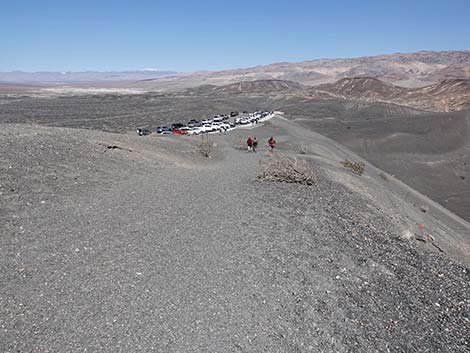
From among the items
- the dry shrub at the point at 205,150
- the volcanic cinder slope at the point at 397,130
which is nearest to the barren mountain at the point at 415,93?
the volcanic cinder slope at the point at 397,130

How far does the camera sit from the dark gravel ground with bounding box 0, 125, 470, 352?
698 centimetres

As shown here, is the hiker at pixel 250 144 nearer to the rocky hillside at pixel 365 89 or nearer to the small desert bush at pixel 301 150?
the small desert bush at pixel 301 150

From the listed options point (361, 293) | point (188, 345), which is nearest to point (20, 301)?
point (188, 345)

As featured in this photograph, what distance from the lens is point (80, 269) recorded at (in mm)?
8680

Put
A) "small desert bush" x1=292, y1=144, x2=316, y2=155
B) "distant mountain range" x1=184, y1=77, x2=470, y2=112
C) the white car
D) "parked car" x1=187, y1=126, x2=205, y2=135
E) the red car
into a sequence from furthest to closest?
"distant mountain range" x1=184, y1=77, x2=470, y2=112 → "parked car" x1=187, y1=126, x2=205, y2=135 → the white car → the red car → "small desert bush" x1=292, y1=144, x2=316, y2=155

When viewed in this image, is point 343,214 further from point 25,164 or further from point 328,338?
point 25,164

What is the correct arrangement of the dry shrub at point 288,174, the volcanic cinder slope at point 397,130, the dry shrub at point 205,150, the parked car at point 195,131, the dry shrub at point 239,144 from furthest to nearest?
the parked car at point 195,131
the volcanic cinder slope at point 397,130
the dry shrub at point 239,144
the dry shrub at point 205,150
the dry shrub at point 288,174

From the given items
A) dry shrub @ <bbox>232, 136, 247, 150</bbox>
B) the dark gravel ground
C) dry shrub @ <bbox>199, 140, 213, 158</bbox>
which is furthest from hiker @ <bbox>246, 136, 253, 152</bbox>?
the dark gravel ground

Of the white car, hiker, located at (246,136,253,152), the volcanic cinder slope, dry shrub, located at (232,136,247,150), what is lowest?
the volcanic cinder slope

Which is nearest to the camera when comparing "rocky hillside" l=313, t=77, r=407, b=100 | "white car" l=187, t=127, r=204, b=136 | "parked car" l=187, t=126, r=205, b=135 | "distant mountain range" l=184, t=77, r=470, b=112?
"white car" l=187, t=127, r=204, b=136

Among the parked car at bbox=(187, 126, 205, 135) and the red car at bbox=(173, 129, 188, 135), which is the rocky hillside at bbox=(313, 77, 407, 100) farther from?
the red car at bbox=(173, 129, 188, 135)

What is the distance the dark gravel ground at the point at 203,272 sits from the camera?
6980mm

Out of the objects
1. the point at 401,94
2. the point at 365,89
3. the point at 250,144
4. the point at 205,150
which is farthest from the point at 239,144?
the point at 365,89

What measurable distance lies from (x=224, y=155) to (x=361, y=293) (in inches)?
848
